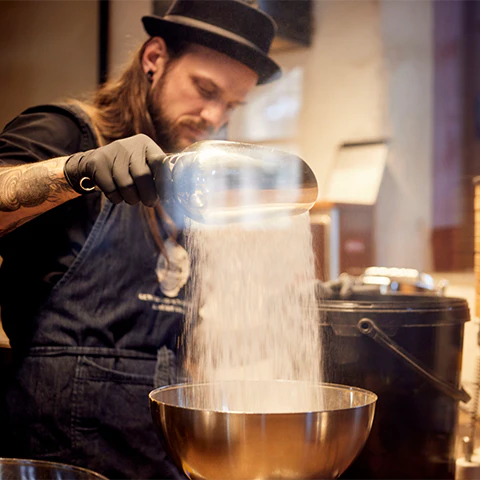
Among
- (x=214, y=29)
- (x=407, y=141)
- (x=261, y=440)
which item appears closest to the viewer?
(x=261, y=440)

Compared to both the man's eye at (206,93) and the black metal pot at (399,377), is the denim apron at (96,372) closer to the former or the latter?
the man's eye at (206,93)

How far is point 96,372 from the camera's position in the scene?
Answer: 3.76 feet

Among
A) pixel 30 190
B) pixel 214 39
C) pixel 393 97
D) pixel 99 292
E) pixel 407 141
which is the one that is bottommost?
pixel 99 292

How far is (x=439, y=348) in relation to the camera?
0.88m

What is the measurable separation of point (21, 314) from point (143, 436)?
32 cm

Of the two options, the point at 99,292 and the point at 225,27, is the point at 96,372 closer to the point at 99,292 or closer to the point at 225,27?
the point at 99,292

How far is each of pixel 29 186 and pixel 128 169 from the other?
26 cm

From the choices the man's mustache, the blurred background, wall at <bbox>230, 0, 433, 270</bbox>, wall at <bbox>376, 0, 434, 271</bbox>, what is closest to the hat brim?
the man's mustache

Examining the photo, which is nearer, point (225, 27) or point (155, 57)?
point (225, 27)

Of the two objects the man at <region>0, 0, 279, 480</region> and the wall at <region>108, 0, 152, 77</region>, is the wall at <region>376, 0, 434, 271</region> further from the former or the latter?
the man at <region>0, 0, 279, 480</region>

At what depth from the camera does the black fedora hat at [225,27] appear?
1.14 meters

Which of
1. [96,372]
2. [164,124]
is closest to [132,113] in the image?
[164,124]

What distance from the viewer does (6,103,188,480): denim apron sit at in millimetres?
1139

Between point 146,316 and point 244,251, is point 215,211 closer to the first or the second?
point 244,251
